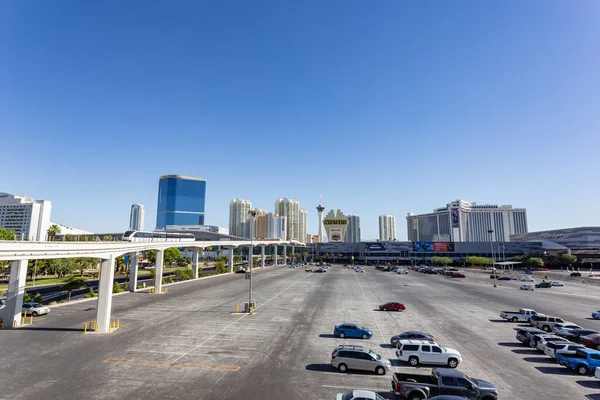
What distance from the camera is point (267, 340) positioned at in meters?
28.1

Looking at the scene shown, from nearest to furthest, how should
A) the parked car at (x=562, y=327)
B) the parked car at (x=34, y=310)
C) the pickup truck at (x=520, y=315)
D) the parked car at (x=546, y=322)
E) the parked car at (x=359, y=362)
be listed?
the parked car at (x=359, y=362) → the parked car at (x=562, y=327) → the parked car at (x=546, y=322) → the pickup truck at (x=520, y=315) → the parked car at (x=34, y=310)

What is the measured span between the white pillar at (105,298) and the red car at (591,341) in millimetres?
43207

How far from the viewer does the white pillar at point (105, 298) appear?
100 ft

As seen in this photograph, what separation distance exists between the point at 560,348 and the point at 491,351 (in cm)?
456

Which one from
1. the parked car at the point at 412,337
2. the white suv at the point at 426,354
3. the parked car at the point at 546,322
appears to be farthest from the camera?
the parked car at the point at 546,322

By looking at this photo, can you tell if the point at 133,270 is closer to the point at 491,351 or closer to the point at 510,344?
the point at 491,351

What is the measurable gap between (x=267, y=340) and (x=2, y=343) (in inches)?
872

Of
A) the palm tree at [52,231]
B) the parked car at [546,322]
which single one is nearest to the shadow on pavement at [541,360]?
the parked car at [546,322]

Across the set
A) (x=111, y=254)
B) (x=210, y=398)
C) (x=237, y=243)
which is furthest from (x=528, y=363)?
(x=237, y=243)

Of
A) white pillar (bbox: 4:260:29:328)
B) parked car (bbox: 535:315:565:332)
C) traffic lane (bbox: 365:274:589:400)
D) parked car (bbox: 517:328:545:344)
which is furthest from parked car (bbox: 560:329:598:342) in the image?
white pillar (bbox: 4:260:29:328)

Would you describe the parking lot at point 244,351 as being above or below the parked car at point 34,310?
below

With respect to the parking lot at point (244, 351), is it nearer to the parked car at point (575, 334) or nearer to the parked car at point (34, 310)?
the parked car at point (34, 310)

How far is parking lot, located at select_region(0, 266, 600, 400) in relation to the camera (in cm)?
1852

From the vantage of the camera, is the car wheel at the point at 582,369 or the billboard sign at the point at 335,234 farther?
the billboard sign at the point at 335,234
